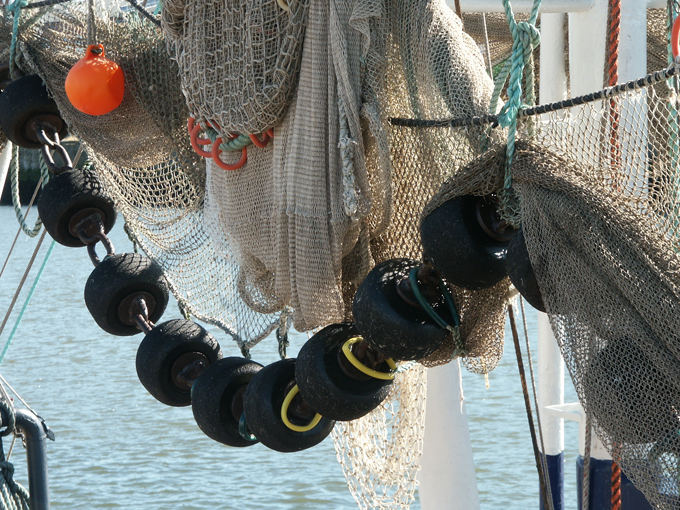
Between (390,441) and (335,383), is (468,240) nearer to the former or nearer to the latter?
(335,383)

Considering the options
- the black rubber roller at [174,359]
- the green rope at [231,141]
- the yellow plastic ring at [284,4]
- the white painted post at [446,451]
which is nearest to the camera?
the yellow plastic ring at [284,4]

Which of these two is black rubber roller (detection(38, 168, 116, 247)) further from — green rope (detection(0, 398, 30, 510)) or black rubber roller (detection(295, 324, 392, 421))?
black rubber roller (detection(295, 324, 392, 421))

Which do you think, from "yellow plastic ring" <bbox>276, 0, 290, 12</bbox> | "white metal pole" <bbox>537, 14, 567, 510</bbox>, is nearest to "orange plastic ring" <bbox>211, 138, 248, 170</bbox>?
"yellow plastic ring" <bbox>276, 0, 290, 12</bbox>

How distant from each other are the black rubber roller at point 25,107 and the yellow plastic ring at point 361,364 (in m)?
1.49

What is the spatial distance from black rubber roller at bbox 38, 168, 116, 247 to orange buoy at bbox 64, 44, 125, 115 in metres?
0.32

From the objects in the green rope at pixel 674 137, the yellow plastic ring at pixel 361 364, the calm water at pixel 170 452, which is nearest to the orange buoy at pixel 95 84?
the yellow plastic ring at pixel 361 364

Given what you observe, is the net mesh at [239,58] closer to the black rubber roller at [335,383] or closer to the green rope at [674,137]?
the black rubber roller at [335,383]

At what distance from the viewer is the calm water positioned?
874 centimetres

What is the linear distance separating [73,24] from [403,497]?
5.97 feet

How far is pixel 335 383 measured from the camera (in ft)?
7.30

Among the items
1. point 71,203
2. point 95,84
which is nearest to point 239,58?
point 95,84

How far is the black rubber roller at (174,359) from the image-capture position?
9.59 feet

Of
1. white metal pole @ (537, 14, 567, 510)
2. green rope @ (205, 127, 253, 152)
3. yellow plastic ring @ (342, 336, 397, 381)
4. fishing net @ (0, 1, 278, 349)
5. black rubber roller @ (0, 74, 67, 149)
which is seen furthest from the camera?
white metal pole @ (537, 14, 567, 510)

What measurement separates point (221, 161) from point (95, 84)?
0.59 metres
